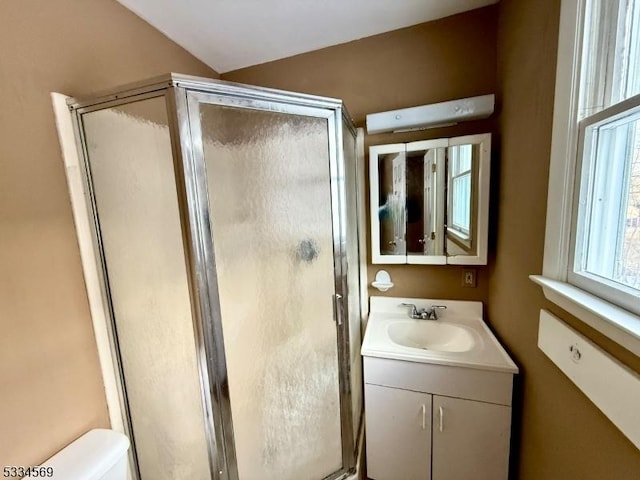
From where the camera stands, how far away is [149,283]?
103cm

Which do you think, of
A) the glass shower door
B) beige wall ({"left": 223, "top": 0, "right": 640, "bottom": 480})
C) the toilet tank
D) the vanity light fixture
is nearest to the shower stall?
the glass shower door

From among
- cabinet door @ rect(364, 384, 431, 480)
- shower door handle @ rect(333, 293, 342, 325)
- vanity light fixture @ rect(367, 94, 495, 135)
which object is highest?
vanity light fixture @ rect(367, 94, 495, 135)

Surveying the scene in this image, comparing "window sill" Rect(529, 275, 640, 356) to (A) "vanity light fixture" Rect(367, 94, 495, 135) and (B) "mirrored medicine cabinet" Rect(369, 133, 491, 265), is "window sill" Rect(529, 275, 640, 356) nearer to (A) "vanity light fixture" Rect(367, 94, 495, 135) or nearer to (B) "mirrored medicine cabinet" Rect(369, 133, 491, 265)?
(B) "mirrored medicine cabinet" Rect(369, 133, 491, 265)

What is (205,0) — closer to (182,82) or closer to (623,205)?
(182,82)

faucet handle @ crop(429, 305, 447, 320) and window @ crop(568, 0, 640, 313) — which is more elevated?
window @ crop(568, 0, 640, 313)

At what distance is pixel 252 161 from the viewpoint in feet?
3.48

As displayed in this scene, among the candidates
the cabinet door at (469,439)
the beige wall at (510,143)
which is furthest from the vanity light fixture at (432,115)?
the cabinet door at (469,439)

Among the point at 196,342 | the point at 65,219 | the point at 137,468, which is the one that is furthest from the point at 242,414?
the point at 65,219

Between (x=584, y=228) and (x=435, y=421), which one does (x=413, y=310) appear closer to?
(x=435, y=421)

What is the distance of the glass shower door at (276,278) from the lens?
997 mm

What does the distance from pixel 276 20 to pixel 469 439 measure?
2.30m

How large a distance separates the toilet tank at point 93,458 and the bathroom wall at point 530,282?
1.51 meters

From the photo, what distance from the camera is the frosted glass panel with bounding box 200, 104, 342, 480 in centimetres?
101

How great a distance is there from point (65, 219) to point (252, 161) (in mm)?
730
